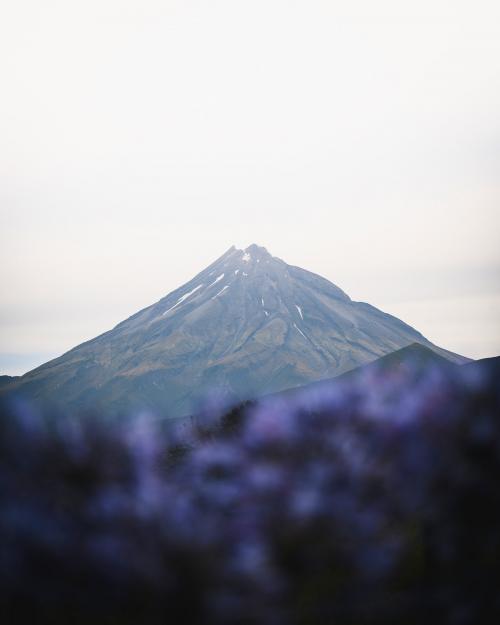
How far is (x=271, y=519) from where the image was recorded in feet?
18.7

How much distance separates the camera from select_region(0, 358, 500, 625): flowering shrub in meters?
5.38

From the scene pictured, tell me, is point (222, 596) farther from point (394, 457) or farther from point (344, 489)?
Result: point (394, 457)

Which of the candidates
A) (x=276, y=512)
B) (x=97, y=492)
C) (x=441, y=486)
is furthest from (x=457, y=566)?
(x=97, y=492)

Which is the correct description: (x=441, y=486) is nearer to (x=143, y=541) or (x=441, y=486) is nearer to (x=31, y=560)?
(x=143, y=541)

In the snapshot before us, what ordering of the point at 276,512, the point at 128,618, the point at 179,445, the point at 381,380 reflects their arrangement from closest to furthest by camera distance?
the point at 128,618, the point at 276,512, the point at 381,380, the point at 179,445

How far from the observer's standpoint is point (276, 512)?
5.74 metres

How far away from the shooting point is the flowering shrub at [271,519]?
212 inches

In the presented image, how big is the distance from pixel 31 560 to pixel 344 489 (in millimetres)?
2842

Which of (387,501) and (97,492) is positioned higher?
(97,492)

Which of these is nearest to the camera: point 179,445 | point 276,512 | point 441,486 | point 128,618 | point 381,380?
point 128,618

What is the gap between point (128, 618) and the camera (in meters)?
5.29

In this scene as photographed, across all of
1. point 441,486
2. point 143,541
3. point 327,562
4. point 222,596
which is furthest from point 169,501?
point 441,486

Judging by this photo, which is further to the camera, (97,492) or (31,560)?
(97,492)

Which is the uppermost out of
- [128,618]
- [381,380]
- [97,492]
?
[381,380]
